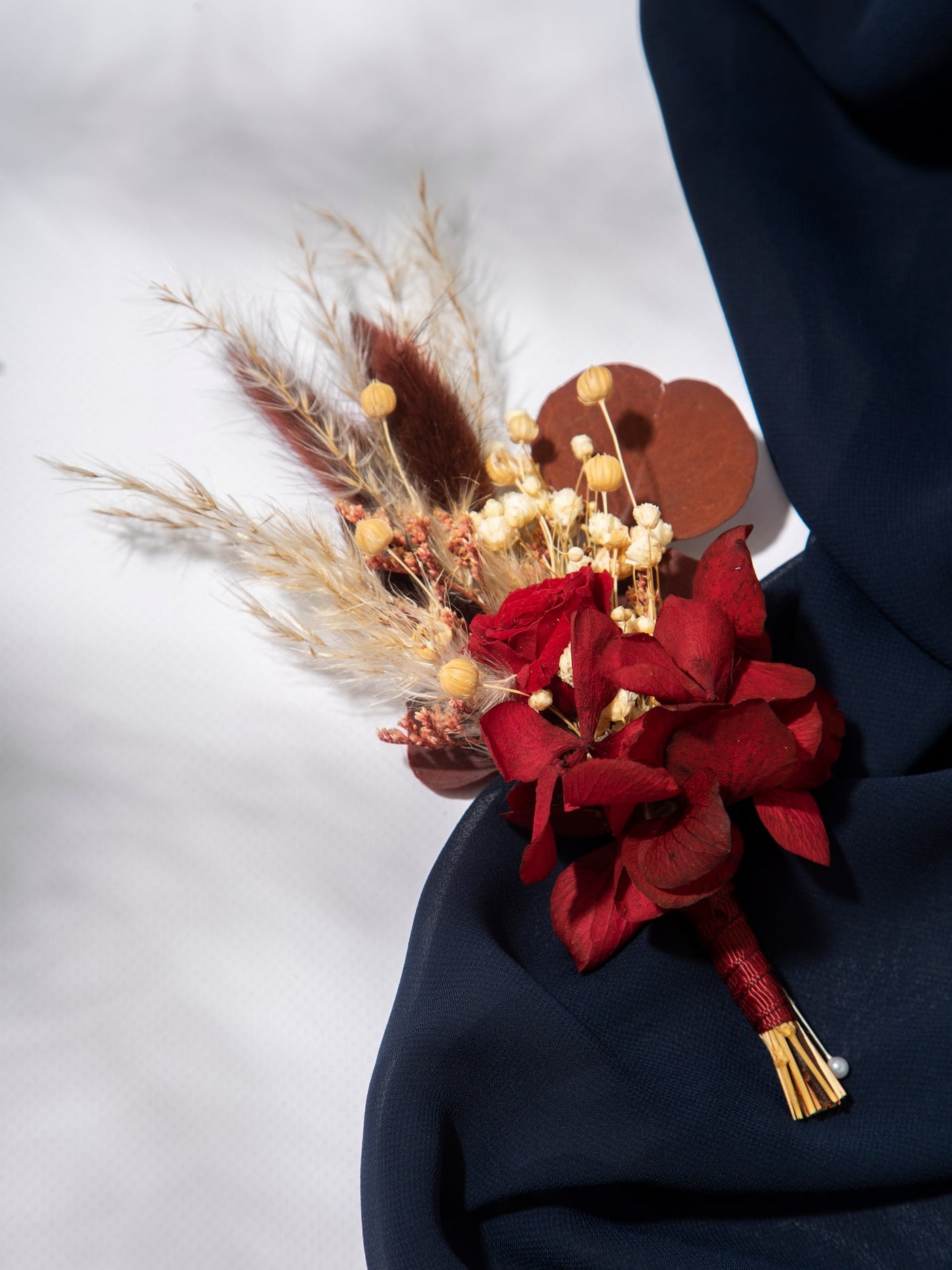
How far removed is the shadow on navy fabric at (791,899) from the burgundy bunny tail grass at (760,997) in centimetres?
3

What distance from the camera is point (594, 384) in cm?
72

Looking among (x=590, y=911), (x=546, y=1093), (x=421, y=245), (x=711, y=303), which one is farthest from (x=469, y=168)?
(x=546, y=1093)

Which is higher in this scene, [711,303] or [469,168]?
[469,168]

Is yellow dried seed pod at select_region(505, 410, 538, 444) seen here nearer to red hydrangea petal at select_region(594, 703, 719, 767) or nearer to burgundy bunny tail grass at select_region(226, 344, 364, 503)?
burgundy bunny tail grass at select_region(226, 344, 364, 503)

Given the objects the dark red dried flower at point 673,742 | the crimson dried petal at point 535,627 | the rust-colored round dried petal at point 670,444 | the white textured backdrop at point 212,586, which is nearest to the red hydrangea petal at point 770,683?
the dark red dried flower at point 673,742

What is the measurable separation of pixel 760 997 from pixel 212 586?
0.57 meters

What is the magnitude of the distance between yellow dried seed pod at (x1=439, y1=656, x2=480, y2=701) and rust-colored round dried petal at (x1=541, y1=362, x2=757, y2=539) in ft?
0.80

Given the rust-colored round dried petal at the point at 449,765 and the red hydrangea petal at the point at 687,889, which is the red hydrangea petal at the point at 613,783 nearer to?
the red hydrangea petal at the point at 687,889

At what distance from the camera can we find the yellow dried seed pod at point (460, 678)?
0.63 metres

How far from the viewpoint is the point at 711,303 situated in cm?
95

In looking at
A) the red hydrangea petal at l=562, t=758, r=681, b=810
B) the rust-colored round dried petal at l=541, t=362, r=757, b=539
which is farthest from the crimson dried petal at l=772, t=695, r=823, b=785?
the rust-colored round dried petal at l=541, t=362, r=757, b=539

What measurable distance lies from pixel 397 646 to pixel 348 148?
572mm

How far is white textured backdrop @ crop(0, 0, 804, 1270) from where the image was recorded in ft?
2.61

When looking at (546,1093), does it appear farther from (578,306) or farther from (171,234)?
(171,234)
